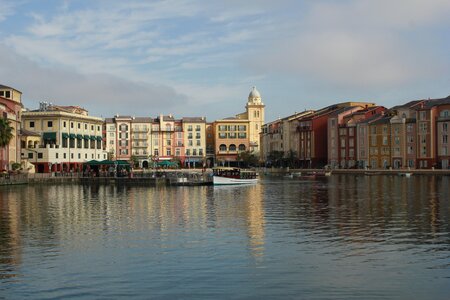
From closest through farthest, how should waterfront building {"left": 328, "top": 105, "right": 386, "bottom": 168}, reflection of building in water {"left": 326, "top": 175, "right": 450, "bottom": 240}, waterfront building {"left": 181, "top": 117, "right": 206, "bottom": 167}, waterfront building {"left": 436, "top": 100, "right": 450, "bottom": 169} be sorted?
1. reflection of building in water {"left": 326, "top": 175, "right": 450, "bottom": 240}
2. waterfront building {"left": 436, "top": 100, "right": 450, "bottom": 169}
3. waterfront building {"left": 328, "top": 105, "right": 386, "bottom": 168}
4. waterfront building {"left": 181, "top": 117, "right": 206, "bottom": 167}

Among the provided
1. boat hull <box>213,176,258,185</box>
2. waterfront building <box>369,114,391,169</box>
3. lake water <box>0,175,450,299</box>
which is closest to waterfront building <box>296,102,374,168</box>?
waterfront building <box>369,114,391,169</box>

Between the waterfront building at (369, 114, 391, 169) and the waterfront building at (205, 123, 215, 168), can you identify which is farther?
the waterfront building at (205, 123, 215, 168)

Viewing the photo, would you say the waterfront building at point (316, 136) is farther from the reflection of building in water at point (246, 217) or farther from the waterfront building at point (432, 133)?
the reflection of building in water at point (246, 217)

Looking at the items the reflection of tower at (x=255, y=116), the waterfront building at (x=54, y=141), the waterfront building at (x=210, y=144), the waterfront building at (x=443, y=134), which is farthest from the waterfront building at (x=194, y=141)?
the waterfront building at (x=443, y=134)

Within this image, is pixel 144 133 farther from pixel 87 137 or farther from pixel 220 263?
pixel 220 263

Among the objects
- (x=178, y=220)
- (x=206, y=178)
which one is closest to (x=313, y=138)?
(x=206, y=178)

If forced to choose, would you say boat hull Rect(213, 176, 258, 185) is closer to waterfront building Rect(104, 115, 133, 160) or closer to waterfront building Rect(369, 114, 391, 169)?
waterfront building Rect(369, 114, 391, 169)

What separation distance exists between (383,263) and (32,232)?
19.3 m

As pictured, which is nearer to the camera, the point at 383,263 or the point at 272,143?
the point at 383,263

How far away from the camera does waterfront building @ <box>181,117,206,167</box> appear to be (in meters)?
171

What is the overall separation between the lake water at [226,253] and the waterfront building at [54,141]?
63156mm

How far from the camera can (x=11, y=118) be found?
309 ft

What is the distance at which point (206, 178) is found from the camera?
89.7m

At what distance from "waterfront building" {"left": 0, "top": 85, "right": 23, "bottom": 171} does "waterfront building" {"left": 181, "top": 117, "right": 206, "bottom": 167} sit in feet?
229
